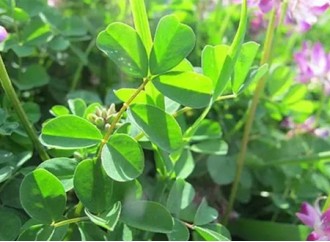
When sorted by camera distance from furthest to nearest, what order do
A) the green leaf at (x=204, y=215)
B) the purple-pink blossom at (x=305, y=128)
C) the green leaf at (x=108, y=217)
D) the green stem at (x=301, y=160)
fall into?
the purple-pink blossom at (x=305, y=128), the green stem at (x=301, y=160), the green leaf at (x=204, y=215), the green leaf at (x=108, y=217)

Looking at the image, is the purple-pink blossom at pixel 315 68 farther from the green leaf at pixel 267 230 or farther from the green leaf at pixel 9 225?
the green leaf at pixel 9 225

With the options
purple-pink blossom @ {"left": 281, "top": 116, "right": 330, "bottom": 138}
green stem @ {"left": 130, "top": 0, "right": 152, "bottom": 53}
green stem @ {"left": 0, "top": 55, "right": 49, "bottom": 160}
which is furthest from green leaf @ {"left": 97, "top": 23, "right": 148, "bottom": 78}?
purple-pink blossom @ {"left": 281, "top": 116, "right": 330, "bottom": 138}

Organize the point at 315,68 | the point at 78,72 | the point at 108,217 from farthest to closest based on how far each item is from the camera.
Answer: the point at 315,68 < the point at 78,72 < the point at 108,217

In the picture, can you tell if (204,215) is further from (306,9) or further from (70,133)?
(306,9)

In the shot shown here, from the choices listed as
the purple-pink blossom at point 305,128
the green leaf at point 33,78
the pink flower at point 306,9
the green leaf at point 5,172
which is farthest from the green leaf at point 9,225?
the purple-pink blossom at point 305,128

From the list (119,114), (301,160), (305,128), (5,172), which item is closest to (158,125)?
(119,114)

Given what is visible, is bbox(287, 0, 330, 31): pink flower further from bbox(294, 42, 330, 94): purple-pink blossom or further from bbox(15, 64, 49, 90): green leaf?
bbox(15, 64, 49, 90): green leaf
